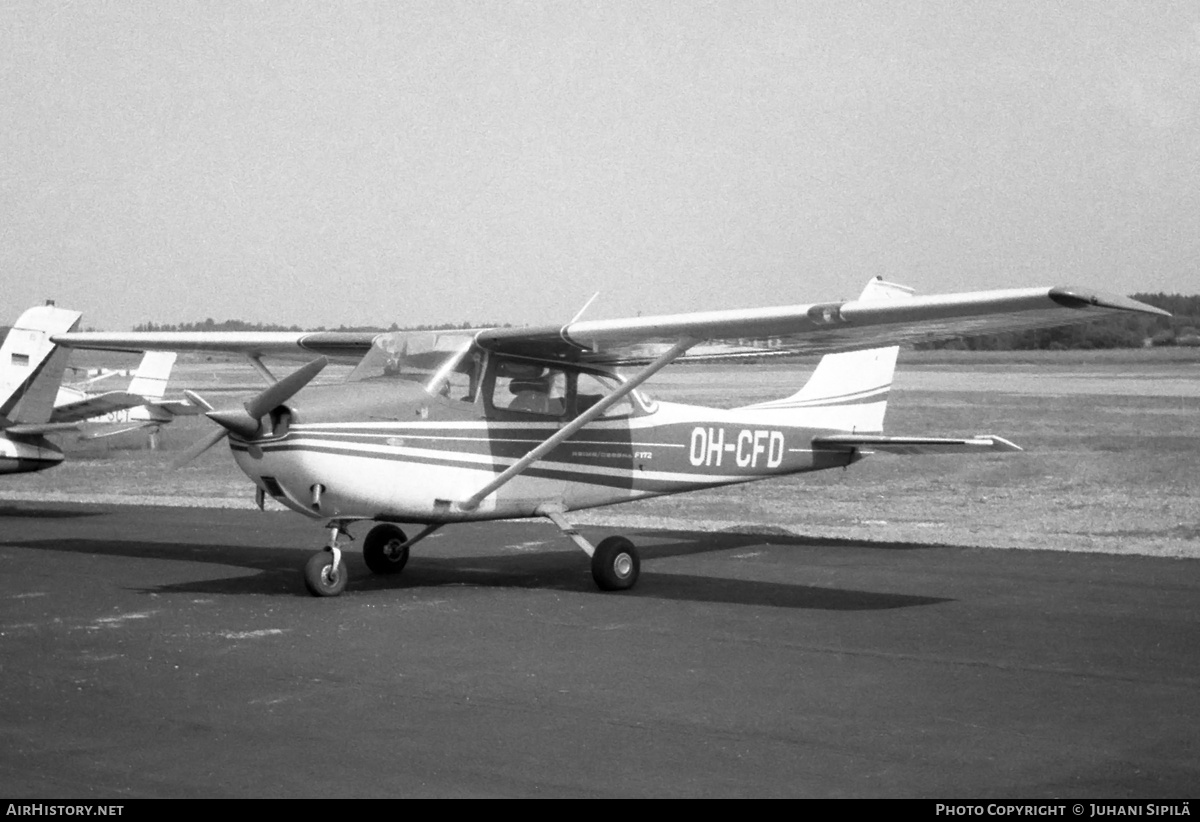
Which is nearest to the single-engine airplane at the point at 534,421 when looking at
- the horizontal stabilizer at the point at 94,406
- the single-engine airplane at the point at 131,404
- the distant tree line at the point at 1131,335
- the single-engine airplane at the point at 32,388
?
the single-engine airplane at the point at 131,404

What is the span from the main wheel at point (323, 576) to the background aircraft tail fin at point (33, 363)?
886cm

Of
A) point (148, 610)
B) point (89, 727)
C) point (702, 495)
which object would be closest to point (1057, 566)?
point (148, 610)

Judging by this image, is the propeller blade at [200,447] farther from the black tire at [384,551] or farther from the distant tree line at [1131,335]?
the distant tree line at [1131,335]

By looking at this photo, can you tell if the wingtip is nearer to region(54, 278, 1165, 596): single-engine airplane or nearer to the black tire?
region(54, 278, 1165, 596): single-engine airplane

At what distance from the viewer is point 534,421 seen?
39.0 feet

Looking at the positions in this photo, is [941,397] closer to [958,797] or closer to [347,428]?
[347,428]

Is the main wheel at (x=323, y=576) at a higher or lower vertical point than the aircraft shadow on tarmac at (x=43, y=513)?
higher

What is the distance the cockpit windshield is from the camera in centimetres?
1141

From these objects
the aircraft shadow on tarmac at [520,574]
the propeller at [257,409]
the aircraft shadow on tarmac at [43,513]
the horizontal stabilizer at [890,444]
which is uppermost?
the propeller at [257,409]

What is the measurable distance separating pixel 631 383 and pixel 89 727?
5.94m

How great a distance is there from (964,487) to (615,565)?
14.2 m

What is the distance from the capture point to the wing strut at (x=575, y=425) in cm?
1136

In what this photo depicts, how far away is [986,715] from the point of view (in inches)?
270

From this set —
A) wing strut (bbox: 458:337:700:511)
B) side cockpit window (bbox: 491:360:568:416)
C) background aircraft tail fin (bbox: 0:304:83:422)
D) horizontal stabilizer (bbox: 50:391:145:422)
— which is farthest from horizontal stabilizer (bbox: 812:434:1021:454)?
horizontal stabilizer (bbox: 50:391:145:422)
